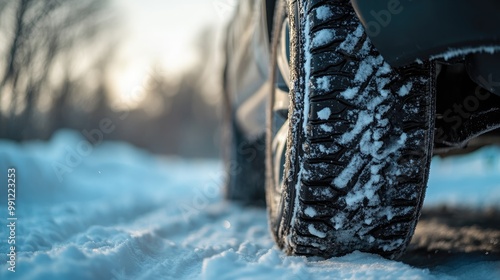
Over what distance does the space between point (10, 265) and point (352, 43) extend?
1.08m

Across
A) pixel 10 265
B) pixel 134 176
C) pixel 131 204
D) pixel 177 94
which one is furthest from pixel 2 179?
pixel 177 94

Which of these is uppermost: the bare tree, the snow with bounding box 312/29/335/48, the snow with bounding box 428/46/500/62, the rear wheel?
the bare tree

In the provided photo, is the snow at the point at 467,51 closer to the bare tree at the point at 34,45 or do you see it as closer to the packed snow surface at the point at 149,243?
the packed snow surface at the point at 149,243

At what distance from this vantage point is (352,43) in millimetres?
1266

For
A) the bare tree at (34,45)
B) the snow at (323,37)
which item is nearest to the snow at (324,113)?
the snow at (323,37)

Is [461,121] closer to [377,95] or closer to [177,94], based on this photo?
[377,95]

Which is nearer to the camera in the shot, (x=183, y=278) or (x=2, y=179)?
(x=183, y=278)

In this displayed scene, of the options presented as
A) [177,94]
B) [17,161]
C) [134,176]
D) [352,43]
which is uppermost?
[177,94]

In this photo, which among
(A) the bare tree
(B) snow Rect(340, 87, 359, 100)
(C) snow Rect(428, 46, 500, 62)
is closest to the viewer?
(C) snow Rect(428, 46, 500, 62)

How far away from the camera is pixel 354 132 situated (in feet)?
A: 4.14

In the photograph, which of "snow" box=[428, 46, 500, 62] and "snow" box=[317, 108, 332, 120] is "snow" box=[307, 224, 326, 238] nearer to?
"snow" box=[317, 108, 332, 120]

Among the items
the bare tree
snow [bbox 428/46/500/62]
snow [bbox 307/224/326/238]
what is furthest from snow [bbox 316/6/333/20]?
the bare tree

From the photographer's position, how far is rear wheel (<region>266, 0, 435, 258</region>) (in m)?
1.26

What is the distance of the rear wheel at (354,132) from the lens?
126cm
